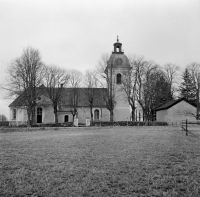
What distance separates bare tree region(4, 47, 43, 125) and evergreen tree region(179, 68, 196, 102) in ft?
109

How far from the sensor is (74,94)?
42375 millimetres

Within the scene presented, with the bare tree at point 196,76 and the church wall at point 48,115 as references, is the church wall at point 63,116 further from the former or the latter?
the bare tree at point 196,76

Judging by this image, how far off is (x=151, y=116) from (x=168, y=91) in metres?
6.91

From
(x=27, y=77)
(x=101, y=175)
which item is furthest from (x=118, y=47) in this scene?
(x=101, y=175)

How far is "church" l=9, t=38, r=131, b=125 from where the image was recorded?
1604 inches

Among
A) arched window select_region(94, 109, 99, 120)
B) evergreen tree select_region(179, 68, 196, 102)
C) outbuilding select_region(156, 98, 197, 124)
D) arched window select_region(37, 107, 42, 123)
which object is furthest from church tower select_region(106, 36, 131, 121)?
evergreen tree select_region(179, 68, 196, 102)

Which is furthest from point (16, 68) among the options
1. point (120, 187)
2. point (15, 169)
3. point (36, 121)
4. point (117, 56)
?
point (120, 187)

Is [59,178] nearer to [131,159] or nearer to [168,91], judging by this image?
[131,159]

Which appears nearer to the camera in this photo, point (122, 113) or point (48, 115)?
point (48, 115)

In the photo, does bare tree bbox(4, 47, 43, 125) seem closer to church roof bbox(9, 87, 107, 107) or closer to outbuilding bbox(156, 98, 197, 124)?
church roof bbox(9, 87, 107, 107)

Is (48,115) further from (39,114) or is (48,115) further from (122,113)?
(122,113)

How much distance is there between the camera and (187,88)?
49.7 m

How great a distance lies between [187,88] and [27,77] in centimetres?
3563

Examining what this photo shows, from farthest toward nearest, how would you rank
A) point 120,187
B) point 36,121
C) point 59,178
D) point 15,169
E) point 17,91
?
1. point 36,121
2. point 17,91
3. point 15,169
4. point 59,178
5. point 120,187
